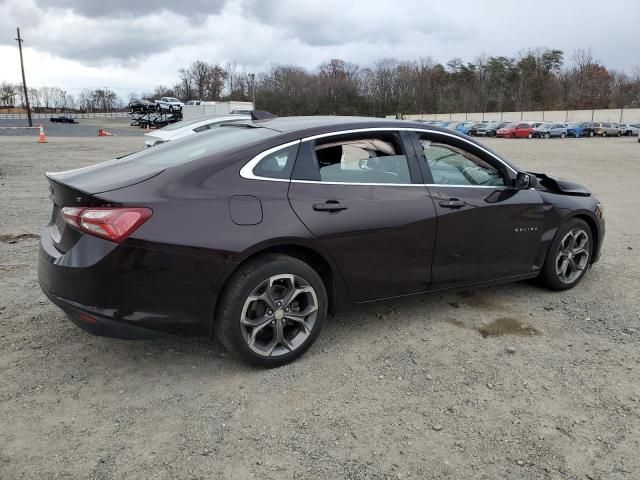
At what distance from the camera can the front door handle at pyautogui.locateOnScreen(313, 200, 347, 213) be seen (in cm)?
Result: 333

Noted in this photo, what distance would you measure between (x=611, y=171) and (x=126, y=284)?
1754cm

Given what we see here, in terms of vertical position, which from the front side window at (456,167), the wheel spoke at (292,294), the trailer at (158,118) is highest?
the trailer at (158,118)

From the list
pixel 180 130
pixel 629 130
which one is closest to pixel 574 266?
pixel 180 130

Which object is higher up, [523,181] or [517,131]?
[517,131]

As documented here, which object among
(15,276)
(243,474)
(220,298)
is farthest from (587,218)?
(15,276)

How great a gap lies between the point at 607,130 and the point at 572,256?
56.4m

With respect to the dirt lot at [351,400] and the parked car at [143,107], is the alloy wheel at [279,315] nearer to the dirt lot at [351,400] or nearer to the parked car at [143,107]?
the dirt lot at [351,400]

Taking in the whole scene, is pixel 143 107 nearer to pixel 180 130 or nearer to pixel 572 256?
pixel 180 130

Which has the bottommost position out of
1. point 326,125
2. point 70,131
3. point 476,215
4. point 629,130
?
point 476,215

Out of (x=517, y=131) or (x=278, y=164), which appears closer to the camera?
(x=278, y=164)

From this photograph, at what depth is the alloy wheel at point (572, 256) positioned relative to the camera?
4.76 m

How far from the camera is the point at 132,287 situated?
113 inches

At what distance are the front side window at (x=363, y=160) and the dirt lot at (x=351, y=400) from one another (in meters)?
1.18

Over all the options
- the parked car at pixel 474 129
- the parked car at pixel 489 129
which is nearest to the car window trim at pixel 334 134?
the parked car at pixel 489 129
